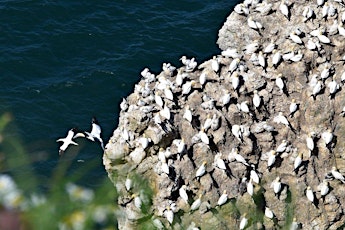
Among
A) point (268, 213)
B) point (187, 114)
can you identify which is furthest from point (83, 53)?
point (268, 213)

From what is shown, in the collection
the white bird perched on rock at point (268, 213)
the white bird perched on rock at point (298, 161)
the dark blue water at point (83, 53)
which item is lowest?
the dark blue water at point (83, 53)

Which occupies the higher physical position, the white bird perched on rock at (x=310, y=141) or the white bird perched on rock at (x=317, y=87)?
the white bird perched on rock at (x=317, y=87)

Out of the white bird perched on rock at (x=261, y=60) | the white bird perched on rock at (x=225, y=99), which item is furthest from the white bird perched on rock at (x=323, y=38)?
the white bird perched on rock at (x=225, y=99)

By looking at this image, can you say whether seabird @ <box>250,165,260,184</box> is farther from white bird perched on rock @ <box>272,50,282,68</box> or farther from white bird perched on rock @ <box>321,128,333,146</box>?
white bird perched on rock @ <box>272,50,282,68</box>

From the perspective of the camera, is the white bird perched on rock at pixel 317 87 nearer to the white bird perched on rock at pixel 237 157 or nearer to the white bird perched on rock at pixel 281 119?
the white bird perched on rock at pixel 281 119

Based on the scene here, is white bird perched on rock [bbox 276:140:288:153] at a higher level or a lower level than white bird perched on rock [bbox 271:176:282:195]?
higher

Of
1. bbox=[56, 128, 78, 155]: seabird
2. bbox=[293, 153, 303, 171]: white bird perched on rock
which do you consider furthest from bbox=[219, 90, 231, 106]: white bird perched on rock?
bbox=[56, 128, 78, 155]: seabird

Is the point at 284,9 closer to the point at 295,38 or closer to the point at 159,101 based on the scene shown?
the point at 295,38
